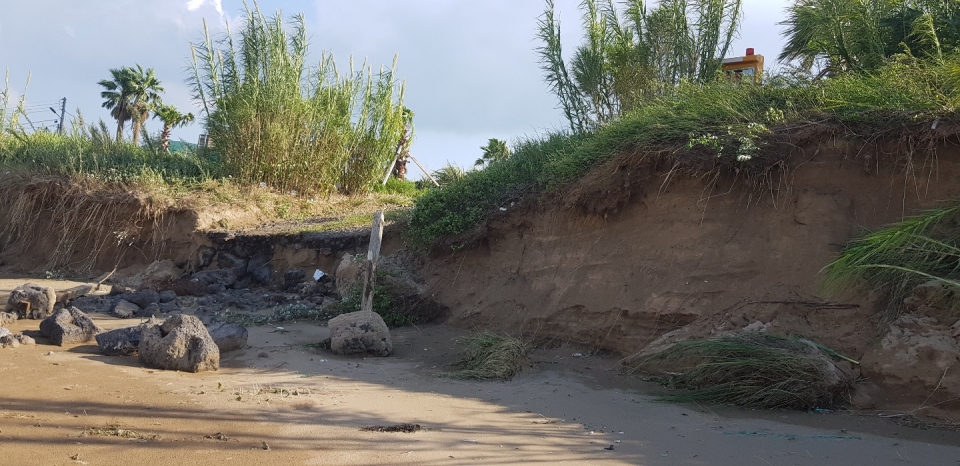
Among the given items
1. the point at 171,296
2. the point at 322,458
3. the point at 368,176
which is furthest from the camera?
the point at 368,176

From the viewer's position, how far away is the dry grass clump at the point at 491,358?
687 cm

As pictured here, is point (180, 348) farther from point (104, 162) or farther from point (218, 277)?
point (104, 162)

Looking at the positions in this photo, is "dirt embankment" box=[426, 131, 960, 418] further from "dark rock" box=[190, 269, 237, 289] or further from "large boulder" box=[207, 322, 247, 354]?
"dark rock" box=[190, 269, 237, 289]

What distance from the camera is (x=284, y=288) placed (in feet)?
37.6

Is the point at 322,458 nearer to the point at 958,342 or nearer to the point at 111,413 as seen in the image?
the point at 111,413

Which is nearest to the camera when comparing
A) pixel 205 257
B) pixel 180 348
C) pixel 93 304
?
pixel 180 348

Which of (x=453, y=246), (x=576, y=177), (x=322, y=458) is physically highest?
(x=576, y=177)

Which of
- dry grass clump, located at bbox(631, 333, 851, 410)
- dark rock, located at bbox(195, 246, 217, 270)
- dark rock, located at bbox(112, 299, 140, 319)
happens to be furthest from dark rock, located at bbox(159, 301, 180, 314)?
dry grass clump, located at bbox(631, 333, 851, 410)

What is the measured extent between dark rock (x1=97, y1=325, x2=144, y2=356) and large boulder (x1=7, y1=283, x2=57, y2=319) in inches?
92.3

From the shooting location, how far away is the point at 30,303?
889 cm

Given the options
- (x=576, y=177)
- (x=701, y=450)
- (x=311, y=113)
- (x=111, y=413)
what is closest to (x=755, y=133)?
(x=576, y=177)

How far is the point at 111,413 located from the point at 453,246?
16.7 ft

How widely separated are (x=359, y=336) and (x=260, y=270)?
4799 mm

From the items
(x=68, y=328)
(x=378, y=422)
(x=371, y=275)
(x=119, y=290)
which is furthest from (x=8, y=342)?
(x=378, y=422)
